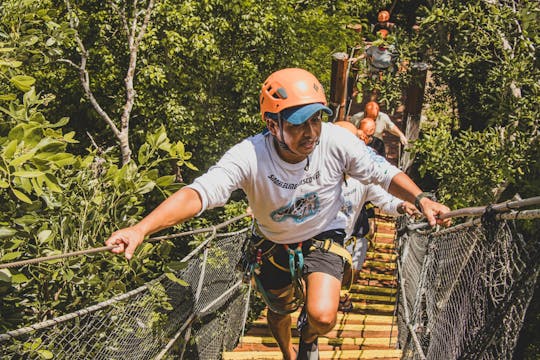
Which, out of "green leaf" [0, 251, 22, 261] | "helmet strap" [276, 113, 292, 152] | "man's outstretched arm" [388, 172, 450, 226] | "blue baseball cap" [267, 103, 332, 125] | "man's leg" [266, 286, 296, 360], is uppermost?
"blue baseball cap" [267, 103, 332, 125]

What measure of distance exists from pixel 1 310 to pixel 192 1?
7.01 meters

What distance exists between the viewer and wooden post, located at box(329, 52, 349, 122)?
27.9 ft

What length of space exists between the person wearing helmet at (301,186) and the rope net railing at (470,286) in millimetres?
379

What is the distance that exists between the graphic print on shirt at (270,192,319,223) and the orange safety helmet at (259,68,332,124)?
1.50 feet

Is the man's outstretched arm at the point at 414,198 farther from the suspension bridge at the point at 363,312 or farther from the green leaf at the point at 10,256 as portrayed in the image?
the green leaf at the point at 10,256

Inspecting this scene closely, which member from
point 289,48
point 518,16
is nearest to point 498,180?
point 518,16

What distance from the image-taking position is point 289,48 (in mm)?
9898

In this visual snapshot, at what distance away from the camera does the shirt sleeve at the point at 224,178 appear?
8.32ft

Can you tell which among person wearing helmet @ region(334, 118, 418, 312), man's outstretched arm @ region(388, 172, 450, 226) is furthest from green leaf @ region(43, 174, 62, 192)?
man's outstretched arm @ region(388, 172, 450, 226)

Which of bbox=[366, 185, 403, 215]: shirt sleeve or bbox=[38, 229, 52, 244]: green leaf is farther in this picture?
bbox=[366, 185, 403, 215]: shirt sleeve

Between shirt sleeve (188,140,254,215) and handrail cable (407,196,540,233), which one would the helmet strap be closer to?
shirt sleeve (188,140,254,215)

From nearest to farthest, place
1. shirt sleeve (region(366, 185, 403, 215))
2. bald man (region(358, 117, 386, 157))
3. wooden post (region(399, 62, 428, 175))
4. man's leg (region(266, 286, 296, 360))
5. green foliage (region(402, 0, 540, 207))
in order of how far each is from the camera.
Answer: shirt sleeve (region(366, 185, 403, 215)), man's leg (region(266, 286, 296, 360)), bald man (region(358, 117, 386, 157)), green foliage (region(402, 0, 540, 207)), wooden post (region(399, 62, 428, 175))

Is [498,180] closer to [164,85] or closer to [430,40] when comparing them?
[430,40]

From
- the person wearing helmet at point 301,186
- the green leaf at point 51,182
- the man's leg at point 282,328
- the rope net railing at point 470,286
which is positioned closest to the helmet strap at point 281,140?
the person wearing helmet at point 301,186
